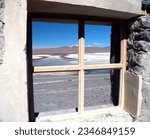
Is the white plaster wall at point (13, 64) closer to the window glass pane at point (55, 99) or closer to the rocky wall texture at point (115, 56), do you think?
the rocky wall texture at point (115, 56)

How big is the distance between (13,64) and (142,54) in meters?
1.16

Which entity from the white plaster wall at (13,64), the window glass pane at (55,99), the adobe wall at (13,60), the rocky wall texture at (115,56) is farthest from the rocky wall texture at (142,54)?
the window glass pane at (55,99)

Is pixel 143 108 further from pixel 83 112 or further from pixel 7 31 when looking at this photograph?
pixel 7 31

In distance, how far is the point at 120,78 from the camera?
2152 millimetres

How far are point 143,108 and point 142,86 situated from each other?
213 mm

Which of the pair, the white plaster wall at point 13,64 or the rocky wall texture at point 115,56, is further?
the rocky wall texture at point 115,56

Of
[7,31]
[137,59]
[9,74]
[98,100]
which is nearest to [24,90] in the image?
[9,74]

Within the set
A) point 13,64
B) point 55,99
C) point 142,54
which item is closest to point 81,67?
point 142,54

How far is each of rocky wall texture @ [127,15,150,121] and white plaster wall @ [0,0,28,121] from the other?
107cm

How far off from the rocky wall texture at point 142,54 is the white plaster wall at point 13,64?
107 centimetres

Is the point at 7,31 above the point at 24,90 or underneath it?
above

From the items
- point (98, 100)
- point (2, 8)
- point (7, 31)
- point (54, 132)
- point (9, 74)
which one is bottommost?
point (98, 100)

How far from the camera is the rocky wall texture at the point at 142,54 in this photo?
6.07 feet

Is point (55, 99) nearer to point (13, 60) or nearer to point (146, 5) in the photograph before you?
point (146, 5)
